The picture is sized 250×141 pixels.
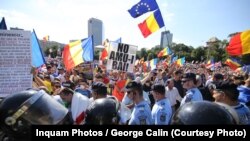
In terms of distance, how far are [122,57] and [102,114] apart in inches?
231

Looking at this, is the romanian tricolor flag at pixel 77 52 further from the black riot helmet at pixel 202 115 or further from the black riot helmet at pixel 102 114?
the black riot helmet at pixel 202 115

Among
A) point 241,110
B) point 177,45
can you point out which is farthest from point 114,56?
point 177,45

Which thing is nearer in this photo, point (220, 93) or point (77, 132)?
point (77, 132)

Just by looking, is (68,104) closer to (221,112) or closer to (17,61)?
(17,61)

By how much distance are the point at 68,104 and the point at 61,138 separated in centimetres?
325

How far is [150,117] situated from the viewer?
4.53m

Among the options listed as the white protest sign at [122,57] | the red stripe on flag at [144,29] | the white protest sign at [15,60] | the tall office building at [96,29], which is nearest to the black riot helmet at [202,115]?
the white protest sign at [15,60]

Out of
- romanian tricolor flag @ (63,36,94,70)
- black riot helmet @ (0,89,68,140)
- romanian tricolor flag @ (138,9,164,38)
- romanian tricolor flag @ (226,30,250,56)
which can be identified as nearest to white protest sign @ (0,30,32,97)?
black riot helmet @ (0,89,68,140)

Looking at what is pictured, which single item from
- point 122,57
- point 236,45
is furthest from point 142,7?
point 236,45

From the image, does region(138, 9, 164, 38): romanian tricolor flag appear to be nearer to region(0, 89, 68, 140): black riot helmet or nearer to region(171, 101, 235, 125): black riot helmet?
region(0, 89, 68, 140): black riot helmet

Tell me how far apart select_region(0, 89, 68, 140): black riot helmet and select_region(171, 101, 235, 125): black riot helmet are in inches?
45.7

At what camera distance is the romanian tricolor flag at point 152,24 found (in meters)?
11.8

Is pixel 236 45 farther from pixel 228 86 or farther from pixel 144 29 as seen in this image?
pixel 228 86

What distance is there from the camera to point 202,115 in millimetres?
2342
